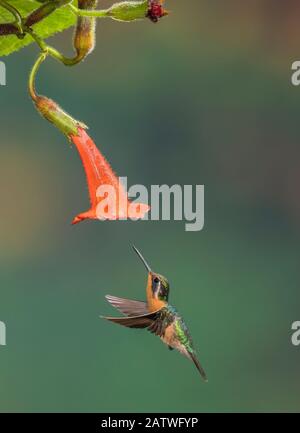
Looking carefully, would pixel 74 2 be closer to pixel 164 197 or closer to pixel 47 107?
pixel 47 107

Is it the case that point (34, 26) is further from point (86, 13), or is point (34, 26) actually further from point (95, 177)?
point (95, 177)

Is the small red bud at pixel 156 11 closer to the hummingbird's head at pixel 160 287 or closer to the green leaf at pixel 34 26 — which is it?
the green leaf at pixel 34 26

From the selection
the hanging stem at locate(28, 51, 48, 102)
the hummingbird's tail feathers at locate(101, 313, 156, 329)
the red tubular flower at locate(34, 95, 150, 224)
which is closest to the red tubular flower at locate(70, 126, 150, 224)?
the red tubular flower at locate(34, 95, 150, 224)

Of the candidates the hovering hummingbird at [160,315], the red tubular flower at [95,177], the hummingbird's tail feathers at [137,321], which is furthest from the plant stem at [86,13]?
the hovering hummingbird at [160,315]

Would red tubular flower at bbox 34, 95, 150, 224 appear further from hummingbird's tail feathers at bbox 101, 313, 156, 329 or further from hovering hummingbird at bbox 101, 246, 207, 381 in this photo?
hovering hummingbird at bbox 101, 246, 207, 381

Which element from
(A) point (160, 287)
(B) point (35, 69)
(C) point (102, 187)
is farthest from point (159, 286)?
(B) point (35, 69)

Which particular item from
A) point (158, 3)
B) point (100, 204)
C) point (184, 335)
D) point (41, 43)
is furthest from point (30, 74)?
point (184, 335)
